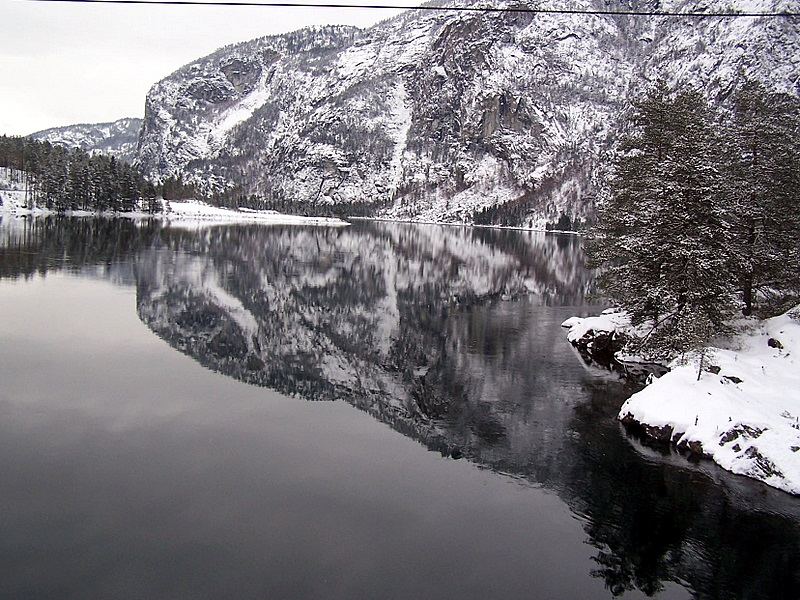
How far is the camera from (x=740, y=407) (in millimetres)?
22656

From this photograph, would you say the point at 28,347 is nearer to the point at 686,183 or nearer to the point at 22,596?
the point at 22,596

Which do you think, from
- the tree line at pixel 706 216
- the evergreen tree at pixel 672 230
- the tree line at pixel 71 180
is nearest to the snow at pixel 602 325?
the evergreen tree at pixel 672 230

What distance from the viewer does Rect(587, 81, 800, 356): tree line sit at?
30141 millimetres

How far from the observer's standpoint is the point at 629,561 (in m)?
15.5

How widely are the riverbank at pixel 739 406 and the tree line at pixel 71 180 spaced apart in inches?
5959

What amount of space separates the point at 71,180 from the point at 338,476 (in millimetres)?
152002

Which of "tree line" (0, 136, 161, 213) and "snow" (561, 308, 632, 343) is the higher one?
"tree line" (0, 136, 161, 213)

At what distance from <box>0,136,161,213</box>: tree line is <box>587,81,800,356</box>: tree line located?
14458cm

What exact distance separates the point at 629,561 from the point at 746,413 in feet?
32.4

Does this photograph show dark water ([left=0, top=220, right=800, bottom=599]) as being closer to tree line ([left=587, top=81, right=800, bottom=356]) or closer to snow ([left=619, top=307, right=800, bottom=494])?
snow ([left=619, top=307, right=800, bottom=494])

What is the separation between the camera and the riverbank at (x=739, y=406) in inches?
805

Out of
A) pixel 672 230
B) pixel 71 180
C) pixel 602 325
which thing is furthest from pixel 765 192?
pixel 71 180

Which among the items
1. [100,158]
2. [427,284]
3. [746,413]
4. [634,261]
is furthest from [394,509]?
[100,158]

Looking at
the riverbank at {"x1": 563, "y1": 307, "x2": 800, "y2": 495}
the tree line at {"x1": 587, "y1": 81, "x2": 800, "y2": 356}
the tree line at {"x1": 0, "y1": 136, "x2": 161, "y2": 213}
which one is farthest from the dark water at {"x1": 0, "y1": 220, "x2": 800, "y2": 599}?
the tree line at {"x1": 0, "y1": 136, "x2": 161, "y2": 213}
